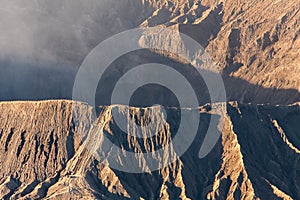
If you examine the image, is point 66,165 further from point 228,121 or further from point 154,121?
point 228,121

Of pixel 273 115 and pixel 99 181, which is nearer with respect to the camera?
pixel 99 181

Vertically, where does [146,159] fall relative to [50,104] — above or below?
below

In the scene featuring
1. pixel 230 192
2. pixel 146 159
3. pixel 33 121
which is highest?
pixel 33 121

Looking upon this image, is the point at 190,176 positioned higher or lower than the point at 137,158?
lower

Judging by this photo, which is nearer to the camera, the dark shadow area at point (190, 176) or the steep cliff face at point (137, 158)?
the steep cliff face at point (137, 158)

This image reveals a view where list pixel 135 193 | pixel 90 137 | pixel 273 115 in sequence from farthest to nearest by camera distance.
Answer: pixel 273 115 < pixel 90 137 < pixel 135 193

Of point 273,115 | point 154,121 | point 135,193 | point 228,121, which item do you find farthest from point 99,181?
point 273,115

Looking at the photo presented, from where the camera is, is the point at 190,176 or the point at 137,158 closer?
the point at 190,176

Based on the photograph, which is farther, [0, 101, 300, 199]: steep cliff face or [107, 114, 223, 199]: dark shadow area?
[107, 114, 223, 199]: dark shadow area
